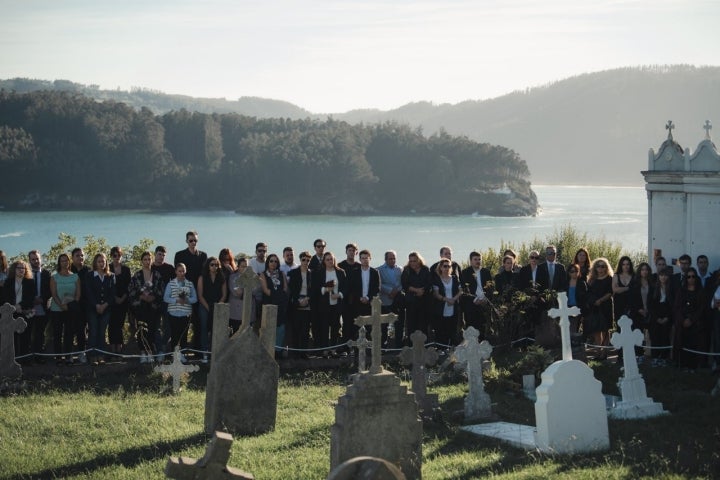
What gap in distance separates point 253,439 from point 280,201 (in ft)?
348

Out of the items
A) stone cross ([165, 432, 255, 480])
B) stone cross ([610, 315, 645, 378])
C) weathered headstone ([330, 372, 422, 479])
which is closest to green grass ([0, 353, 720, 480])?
weathered headstone ([330, 372, 422, 479])

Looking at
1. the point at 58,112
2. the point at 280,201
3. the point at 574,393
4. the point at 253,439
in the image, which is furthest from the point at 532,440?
the point at 58,112

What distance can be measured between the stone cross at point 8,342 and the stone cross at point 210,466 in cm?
721

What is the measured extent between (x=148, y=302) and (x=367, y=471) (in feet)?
30.2

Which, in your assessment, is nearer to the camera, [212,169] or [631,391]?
[631,391]

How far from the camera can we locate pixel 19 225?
290 feet

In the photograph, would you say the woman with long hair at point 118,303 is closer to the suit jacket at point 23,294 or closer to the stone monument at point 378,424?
the suit jacket at point 23,294

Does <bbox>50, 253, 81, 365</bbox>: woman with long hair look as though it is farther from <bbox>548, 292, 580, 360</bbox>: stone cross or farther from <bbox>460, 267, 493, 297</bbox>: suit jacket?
<bbox>548, 292, 580, 360</bbox>: stone cross

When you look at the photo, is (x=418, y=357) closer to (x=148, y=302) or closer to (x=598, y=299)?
(x=598, y=299)

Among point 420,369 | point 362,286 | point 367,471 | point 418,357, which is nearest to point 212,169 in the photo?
point 362,286

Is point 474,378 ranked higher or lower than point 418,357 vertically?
lower

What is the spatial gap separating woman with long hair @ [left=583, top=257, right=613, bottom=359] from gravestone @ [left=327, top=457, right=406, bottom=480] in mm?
9805

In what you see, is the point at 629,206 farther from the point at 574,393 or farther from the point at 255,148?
the point at 574,393

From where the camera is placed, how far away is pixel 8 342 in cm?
1277
